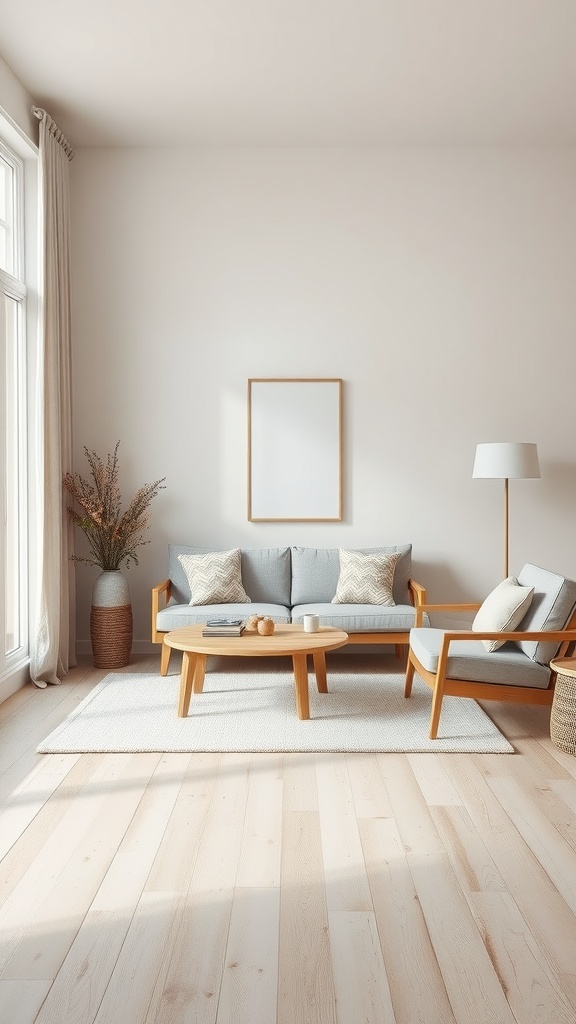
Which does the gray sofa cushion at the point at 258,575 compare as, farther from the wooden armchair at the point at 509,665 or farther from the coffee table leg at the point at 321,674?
the wooden armchair at the point at 509,665

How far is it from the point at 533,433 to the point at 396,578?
1509 mm

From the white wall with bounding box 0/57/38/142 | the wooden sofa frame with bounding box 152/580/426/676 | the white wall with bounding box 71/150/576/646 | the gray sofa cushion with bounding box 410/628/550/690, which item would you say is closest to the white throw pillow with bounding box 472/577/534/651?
the gray sofa cushion with bounding box 410/628/550/690

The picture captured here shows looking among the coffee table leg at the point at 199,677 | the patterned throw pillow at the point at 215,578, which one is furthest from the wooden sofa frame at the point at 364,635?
the coffee table leg at the point at 199,677

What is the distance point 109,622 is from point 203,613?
74 centimetres

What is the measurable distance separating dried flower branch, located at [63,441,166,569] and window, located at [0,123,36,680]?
0.52m

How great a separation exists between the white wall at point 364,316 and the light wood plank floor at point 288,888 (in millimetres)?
2614

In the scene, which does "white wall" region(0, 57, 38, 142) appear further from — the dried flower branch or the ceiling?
the dried flower branch

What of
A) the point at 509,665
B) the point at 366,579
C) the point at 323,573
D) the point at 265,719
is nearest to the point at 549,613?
the point at 509,665

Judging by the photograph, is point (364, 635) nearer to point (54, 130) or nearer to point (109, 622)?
point (109, 622)

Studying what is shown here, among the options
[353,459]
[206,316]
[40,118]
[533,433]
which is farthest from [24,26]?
[533,433]

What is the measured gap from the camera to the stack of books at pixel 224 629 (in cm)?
461

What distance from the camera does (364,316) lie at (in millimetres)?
6156

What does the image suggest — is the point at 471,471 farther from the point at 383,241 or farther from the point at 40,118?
the point at 40,118

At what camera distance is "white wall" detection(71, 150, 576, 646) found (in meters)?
6.13
